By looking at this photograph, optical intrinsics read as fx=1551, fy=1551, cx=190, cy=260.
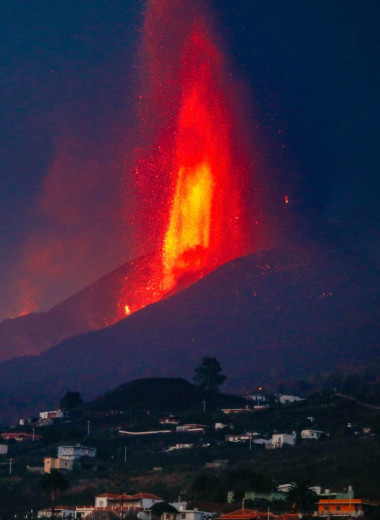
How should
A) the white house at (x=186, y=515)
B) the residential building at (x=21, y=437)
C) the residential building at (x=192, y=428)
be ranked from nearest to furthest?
1. the white house at (x=186, y=515)
2. the residential building at (x=192, y=428)
3. the residential building at (x=21, y=437)

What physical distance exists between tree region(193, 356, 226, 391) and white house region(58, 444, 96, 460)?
53271 millimetres

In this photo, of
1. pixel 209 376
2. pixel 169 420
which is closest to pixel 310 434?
pixel 169 420

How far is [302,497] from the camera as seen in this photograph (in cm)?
10019

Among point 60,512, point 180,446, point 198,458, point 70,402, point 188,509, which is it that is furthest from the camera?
point 70,402

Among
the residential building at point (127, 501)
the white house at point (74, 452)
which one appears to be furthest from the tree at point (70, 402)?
the residential building at point (127, 501)

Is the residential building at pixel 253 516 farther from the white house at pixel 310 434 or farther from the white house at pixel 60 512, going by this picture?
the white house at pixel 310 434

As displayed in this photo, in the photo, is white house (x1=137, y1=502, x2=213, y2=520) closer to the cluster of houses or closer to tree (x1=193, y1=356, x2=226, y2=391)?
Answer: the cluster of houses

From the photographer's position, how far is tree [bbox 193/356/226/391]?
193125mm

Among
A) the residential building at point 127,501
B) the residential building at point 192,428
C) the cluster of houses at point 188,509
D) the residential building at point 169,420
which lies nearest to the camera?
the cluster of houses at point 188,509

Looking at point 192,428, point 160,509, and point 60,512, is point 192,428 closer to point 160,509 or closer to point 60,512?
point 60,512

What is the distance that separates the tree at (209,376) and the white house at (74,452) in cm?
5327

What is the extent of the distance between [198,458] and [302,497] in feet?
106

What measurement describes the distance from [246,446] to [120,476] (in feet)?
58.9

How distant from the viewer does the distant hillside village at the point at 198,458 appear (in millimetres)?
104438
